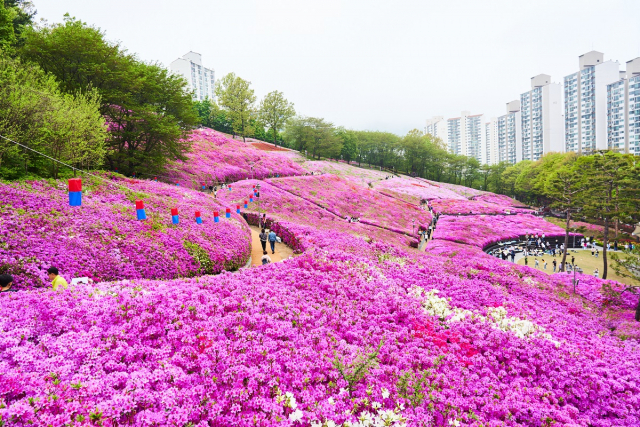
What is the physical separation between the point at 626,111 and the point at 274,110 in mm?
99287

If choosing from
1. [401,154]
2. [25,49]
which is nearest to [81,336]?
[25,49]

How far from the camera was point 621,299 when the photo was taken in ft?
56.2

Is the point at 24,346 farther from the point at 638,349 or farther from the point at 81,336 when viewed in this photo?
the point at 638,349

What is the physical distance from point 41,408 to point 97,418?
0.63 meters

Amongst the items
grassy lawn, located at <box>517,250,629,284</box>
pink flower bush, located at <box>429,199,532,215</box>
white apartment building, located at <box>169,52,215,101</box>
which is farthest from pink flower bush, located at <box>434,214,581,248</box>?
white apartment building, located at <box>169,52,215,101</box>

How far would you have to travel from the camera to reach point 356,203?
41625 millimetres

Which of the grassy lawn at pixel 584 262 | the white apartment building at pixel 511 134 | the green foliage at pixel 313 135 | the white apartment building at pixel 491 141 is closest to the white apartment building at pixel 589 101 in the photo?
the white apartment building at pixel 511 134

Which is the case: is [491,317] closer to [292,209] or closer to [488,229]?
[292,209]

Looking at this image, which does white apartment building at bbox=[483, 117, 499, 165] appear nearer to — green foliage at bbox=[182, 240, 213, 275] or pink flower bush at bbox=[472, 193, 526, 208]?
pink flower bush at bbox=[472, 193, 526, 208]

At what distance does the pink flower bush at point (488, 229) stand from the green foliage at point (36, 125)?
32.2 metres

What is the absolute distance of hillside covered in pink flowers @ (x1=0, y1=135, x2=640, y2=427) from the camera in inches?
173

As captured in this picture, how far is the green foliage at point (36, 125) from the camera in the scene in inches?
475

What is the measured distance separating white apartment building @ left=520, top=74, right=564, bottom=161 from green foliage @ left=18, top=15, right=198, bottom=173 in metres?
129

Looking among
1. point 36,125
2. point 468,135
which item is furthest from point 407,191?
point 468,135
